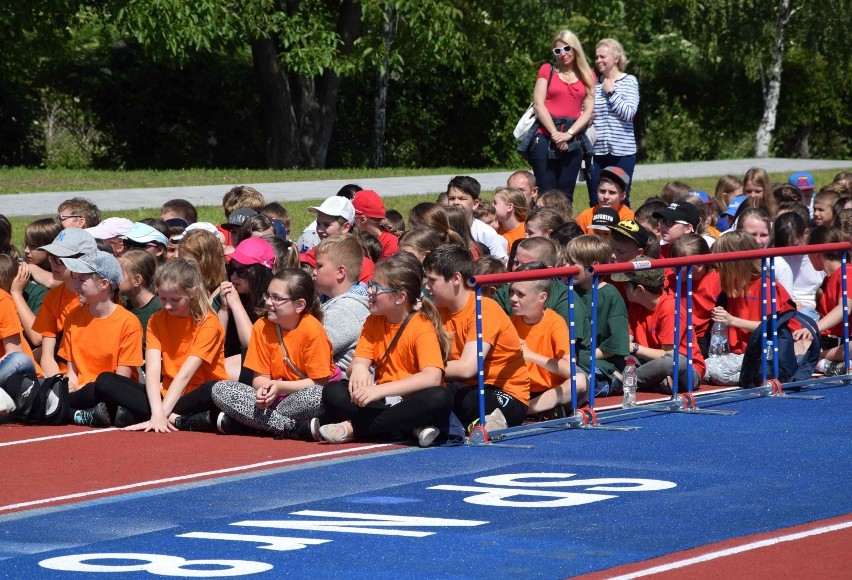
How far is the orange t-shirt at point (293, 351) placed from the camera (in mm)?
9742

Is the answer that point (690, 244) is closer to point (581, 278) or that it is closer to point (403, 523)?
point (581, 278)

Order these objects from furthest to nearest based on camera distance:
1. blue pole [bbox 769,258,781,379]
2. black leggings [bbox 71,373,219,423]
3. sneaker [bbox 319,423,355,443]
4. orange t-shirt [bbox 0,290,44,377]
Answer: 1. blue pole [bbox 769,258,781,379]
2. orange t-shirt [bbox 0,290,44,377]
3. black leggings [bbox 71,373,219,423]
4. sneaker [bbox 319,423,355,443]

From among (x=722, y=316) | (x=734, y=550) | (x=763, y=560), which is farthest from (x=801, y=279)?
(x=763, y=560)

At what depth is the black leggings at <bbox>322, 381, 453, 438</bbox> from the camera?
916cm

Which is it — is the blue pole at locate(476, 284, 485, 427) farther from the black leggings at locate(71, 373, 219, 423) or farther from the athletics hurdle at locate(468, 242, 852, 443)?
the black leggings at locate(71, 373, 219, 423)

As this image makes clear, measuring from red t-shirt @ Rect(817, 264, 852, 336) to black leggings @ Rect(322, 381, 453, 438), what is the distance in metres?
4.17

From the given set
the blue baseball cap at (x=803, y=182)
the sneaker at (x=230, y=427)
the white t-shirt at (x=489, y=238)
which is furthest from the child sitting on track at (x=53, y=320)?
the blue baseball cap at (x=803, y=182)

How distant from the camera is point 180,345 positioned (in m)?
10.3

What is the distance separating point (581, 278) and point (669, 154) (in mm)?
33275

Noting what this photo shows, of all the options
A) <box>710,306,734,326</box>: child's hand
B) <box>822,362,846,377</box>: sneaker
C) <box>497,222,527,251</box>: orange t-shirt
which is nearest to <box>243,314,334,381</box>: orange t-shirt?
<box>710,306,734,326</box>: child's hand

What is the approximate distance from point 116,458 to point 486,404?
7.75 ft

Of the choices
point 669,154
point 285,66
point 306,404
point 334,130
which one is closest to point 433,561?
point 306,404

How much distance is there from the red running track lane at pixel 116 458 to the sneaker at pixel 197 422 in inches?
3.9

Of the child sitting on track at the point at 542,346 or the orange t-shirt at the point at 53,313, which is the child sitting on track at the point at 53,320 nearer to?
the orange t-shirt at the point at 53,313
